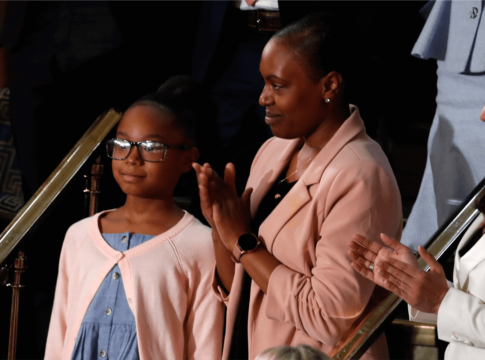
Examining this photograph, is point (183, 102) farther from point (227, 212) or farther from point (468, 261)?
point (468, 261)

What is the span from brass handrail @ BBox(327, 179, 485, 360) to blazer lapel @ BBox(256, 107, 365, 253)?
0.31m

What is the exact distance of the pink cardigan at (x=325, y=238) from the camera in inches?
63.8

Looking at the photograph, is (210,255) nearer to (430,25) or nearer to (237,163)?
(237,163)

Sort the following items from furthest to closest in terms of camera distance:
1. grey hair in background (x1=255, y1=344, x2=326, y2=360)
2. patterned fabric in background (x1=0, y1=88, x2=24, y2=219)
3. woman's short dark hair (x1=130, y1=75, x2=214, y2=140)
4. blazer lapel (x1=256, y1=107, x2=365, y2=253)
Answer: patterned fabric in background (x1=0, y1=88, x2=24, y2=219) → woman's short dark hair (x1=130, y1=75, x2=214, y2=140) → blazer lapel (x1=256, y1=107, x2=365, y2=253) → grey hair in background (x1=255, y1=344, x2=326, y2=360)

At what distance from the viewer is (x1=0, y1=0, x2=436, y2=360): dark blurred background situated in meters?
3.11

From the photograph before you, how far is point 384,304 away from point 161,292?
0.68 meters

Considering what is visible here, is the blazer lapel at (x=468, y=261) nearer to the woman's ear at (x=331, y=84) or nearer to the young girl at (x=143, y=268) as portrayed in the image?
the woman's ear at (x=331, y=84)

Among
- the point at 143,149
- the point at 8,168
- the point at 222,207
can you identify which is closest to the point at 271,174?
the point at 222,207

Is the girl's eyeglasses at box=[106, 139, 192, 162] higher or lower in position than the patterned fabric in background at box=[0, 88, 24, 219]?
higher

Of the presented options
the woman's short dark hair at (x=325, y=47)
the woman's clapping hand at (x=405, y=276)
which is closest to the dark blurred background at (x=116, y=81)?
the woman's short dark hair at (x=325, y=47)

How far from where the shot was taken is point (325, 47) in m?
1.76

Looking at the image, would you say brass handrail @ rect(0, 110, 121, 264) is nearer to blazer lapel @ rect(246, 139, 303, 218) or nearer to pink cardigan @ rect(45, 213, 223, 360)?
pink cardigan @ rect(45, 213, 223, 360)

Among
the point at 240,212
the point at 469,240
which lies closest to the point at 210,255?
the point at 240,212

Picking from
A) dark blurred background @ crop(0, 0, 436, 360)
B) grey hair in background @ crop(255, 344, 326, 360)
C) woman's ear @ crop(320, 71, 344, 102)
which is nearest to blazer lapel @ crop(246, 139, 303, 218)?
woman's ear @ crop(320, 71, 344, 102)
